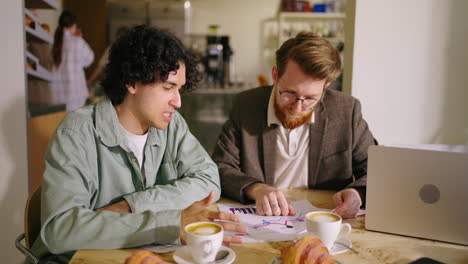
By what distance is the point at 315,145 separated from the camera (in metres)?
1.52

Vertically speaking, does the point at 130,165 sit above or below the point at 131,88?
below

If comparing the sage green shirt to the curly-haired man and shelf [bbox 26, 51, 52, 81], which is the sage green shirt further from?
shelf [bbox 26, 51, 52, 81]

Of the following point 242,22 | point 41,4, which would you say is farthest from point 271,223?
point 242,22

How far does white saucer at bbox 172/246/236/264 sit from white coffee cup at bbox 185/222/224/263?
0.06 feet

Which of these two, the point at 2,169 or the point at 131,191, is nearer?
the point at 131,191

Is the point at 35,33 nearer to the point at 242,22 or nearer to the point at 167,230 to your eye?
the point at 167,230

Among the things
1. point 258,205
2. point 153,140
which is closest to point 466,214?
point 258,205

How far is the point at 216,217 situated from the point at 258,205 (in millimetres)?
248

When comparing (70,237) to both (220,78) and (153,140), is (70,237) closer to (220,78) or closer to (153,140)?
(153,140)

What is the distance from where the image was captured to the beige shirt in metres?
1.54

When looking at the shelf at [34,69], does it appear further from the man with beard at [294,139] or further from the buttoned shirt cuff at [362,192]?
the buttoned shirt cuff at [362,192]

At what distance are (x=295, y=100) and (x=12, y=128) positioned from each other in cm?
140

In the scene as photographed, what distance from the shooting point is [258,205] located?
117 cm

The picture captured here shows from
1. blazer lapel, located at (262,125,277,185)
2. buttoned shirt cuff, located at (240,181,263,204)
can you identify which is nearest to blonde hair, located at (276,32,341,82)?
blazer lapel, located at (262,125,277,185)
